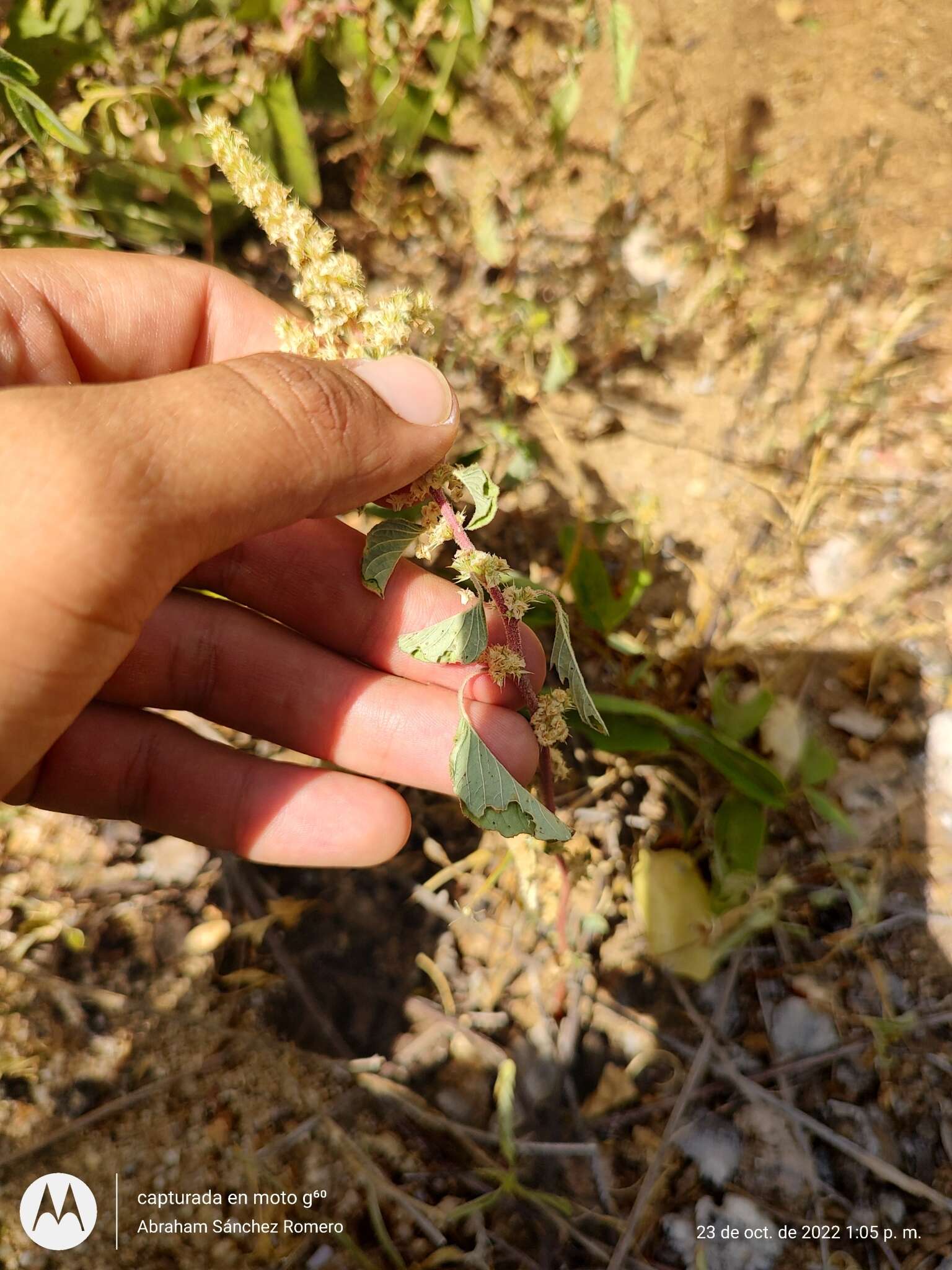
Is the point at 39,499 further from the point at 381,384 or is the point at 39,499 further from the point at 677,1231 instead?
the point at 677,1231

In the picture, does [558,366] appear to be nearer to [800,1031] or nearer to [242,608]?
[242,608]

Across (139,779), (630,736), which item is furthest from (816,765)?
(139,779)

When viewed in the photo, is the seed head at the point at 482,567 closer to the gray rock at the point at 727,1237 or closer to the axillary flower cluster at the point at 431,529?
the axillary flower cluster at the point at 431,529

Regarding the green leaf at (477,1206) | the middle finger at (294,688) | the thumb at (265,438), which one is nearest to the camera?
the thumb at (265,438)

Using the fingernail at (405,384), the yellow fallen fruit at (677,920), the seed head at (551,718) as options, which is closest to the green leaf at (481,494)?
the fingernail at (405,384)

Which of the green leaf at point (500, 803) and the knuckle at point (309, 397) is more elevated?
the knuckle at point (309, 397)

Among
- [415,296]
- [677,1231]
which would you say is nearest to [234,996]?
[677,1231]
